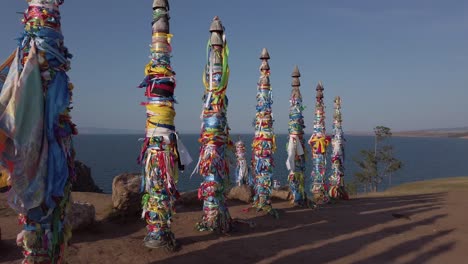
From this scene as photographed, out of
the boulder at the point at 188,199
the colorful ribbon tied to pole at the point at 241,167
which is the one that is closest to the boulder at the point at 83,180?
the boulder at the point at 188,199

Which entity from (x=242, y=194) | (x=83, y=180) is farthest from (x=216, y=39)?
(x=83, y=180)

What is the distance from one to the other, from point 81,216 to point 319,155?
9.96 meters

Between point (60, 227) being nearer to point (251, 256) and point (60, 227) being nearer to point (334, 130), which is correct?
point (251, 256)

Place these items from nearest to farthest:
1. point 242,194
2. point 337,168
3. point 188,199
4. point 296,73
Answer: point 188,199
point 296,73
point 242,194
point 337,168

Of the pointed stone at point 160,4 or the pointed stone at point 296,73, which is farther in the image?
the pointed stone at point 296,73

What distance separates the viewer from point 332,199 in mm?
15633

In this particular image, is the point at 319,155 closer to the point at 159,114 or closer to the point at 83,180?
the point at 159,114

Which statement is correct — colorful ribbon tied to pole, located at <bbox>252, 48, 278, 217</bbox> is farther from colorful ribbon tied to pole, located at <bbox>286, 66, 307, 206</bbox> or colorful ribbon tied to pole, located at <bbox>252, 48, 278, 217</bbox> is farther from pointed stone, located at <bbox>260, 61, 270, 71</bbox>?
colorful ribbon tied to pole, located at <bbox>286, 66, 307, 206</bbox>

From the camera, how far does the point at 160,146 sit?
691cm

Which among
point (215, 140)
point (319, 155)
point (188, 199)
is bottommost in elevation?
point (188, 199)

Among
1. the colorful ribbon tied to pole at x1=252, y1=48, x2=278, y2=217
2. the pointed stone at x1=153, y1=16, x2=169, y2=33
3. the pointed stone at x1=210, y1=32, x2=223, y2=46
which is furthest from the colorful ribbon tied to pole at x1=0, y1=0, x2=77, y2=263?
the colorful ribbon tied to pole at x1=252, y1=48, x2=278, y2=217

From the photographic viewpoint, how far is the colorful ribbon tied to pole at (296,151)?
42.3 feet

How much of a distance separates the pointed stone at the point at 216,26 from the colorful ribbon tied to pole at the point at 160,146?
197 cm

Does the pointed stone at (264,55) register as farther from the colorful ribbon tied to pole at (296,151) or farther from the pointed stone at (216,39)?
the pointed stone at (216,39)
